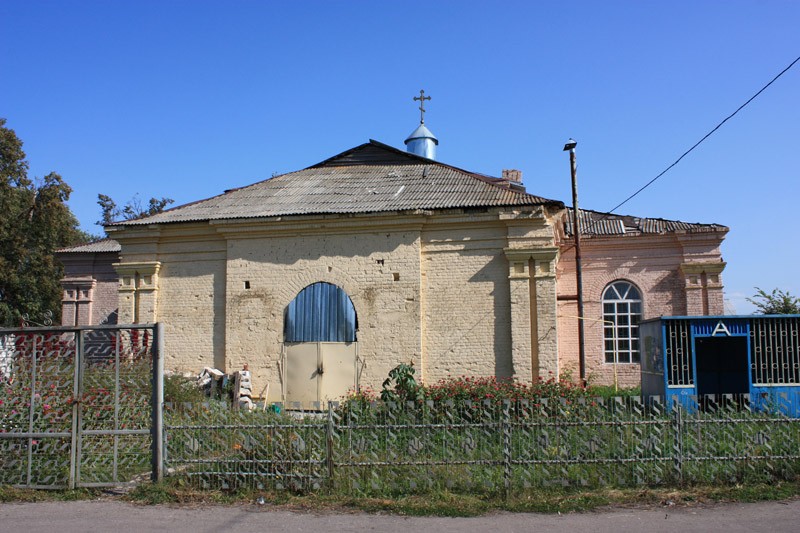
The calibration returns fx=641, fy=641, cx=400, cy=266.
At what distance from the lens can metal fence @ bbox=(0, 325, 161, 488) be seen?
7406 millimetres

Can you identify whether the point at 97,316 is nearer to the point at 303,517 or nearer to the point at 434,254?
the point at 434,254

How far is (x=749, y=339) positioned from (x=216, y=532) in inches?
373

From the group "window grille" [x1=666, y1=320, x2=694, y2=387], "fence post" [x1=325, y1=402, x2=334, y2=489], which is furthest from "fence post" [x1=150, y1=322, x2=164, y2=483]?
"window grille" [x1=666, y1=320, x2=694, y2=387]

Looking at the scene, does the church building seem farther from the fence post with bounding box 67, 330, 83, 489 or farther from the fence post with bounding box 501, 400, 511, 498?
the fence post with bounding box 67, 330, 83, 489

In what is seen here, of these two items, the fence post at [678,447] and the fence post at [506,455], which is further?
the fence post at [678,447]

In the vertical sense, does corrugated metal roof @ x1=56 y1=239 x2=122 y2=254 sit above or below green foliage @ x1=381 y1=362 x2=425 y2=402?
above

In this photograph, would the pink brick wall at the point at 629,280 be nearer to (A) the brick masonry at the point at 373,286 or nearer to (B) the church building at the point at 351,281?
(B) the church building at the point at 351,281

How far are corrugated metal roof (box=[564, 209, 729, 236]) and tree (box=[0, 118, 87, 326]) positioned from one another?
21.5 m

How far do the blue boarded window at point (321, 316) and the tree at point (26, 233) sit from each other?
17.8 metres

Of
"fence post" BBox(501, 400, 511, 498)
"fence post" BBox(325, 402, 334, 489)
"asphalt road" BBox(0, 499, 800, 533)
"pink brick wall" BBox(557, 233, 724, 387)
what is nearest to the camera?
"asphalt road" BBox(0, 499, 800, 533)

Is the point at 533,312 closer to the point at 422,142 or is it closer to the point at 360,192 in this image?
the point at 360,192

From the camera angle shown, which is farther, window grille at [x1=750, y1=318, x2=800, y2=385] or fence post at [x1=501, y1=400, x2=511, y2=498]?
window grille at [x1=750, y1=318, x2=800, y2=385]

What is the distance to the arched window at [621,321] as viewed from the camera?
16.7 meters

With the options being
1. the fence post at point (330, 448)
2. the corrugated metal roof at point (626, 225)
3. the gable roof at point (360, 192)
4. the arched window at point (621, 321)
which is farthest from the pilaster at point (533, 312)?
the fence post at point (330, 448)
